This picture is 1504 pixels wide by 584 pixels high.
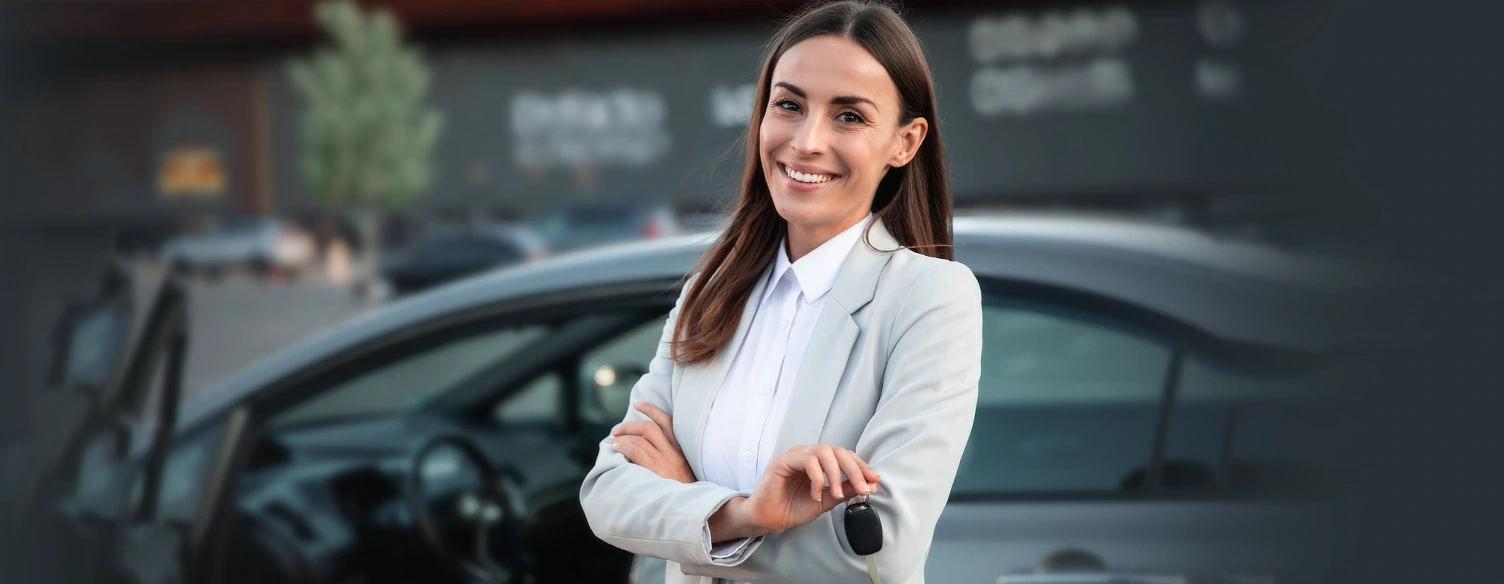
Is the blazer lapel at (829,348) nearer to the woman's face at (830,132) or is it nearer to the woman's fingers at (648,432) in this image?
the woman's face at (830,132)

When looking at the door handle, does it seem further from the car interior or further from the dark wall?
the dark wall

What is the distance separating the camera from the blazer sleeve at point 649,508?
137cm

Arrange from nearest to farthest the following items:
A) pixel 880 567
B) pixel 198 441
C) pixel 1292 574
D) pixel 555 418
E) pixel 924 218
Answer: pixel 880 567, pixel 924 218, pixel 1292 574, pixel 198 441, pixel 555 418

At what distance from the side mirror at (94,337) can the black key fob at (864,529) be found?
6.35ft

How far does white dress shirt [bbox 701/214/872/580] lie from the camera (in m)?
1.45

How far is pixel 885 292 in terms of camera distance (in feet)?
4.71

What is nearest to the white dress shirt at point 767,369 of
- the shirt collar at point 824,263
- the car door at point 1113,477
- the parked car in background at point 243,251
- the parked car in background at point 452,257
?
the shirt collar at point 824,263

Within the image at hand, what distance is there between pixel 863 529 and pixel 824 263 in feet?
1.19

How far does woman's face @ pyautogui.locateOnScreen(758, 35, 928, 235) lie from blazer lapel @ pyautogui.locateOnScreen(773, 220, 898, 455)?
0.25 feet

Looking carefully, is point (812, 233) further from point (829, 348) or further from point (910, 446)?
point (910, 446)

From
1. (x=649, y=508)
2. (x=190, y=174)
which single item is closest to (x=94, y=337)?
(x=649, y=508)

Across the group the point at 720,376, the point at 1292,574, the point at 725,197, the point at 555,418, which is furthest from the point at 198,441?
the point at 1292,574

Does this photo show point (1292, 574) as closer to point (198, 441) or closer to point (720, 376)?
point (720, 376)

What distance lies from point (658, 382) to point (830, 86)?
0.47m
